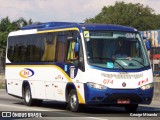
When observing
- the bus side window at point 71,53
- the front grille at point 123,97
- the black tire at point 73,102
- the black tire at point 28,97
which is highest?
the bus side window at point 71,53

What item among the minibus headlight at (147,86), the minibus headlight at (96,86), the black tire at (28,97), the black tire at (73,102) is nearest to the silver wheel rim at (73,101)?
the black tire at (73,102)

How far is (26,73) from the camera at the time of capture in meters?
22.5

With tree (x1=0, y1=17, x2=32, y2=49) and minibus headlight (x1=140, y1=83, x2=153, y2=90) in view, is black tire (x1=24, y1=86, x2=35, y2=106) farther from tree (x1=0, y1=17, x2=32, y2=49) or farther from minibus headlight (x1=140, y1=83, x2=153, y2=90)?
tree (x1=0, y1=17, x2=32, y2=49)

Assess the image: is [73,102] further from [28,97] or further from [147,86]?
[28,97]

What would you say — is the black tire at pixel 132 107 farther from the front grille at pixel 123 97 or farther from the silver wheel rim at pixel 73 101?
the silver wheel rim at pixel 73 101

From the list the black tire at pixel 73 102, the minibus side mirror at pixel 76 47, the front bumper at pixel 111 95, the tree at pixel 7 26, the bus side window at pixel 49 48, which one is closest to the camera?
the front bumper at pixel 111 95

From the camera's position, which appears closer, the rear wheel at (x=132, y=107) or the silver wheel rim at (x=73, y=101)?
the silver wheel rim at (x=73, y=101)

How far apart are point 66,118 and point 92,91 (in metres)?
1.56

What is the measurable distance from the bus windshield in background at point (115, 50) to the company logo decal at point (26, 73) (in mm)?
4648

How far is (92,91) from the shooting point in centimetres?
1727

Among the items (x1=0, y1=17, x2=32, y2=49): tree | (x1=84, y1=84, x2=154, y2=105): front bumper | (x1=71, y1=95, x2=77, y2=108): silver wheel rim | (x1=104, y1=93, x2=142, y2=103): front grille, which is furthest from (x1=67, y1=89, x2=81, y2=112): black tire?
(x1=0, y1=17, x2=32, y2=49): tree

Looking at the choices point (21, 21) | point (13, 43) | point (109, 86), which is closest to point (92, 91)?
point (109, 86)

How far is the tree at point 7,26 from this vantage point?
7774 centimetres

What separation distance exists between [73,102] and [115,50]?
2.16 m
